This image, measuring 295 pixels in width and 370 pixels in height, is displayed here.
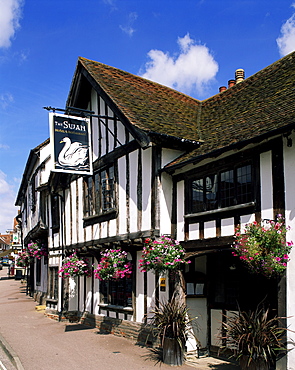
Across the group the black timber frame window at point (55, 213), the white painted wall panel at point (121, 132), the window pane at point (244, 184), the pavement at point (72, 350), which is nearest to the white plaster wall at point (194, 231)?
the window pane at point (244, 184)

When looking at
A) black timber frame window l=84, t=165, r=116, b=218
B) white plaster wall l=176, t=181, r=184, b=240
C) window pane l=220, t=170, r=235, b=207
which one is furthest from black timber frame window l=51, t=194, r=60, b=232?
window pane l=220, t=170, r=235, b=207

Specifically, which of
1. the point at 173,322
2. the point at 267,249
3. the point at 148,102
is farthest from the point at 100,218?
the point at 267,249

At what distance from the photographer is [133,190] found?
1212 cm

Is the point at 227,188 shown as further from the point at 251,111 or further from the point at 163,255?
the point at 251,111

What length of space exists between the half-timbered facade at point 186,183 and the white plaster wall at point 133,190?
A: 3 cm

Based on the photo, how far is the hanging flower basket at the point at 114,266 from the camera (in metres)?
12.0

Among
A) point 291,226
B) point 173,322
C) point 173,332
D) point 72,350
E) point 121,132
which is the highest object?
point 121,132

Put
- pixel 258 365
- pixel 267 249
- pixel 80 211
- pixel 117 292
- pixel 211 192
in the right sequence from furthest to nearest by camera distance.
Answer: pixel 80 211 < pixel 117 292 < pixel 211 192 < pixel 267 249 < pixel 258 365

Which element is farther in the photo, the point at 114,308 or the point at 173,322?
the point at 114,308

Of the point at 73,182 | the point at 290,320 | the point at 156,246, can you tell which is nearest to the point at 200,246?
the point at 156,246

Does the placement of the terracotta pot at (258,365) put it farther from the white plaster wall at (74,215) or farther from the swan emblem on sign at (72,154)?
the white plaster wall at (74,215)

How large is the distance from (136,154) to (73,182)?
5213mm

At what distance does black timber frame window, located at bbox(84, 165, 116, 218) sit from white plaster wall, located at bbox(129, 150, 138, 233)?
983 millimetres

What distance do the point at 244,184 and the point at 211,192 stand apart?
1033mm
